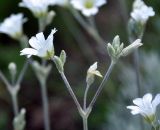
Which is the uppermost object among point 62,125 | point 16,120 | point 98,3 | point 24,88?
point 98,3

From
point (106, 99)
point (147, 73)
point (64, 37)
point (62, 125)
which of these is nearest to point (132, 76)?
point (147, 73)

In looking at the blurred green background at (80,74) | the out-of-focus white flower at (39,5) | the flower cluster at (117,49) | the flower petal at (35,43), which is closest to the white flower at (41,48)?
the flower petal at (35,43)

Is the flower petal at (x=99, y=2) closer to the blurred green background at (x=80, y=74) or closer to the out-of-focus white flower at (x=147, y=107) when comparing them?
the blurred green background at (x=80, y=74)

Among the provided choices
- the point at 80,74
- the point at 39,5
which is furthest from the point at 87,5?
the point at 80,74

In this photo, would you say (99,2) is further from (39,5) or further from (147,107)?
(147,107)

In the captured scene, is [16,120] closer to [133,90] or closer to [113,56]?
[113,56]

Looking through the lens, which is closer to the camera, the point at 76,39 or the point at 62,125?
the point at 62,125

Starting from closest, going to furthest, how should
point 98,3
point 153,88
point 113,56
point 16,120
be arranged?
point 113,56 → point 16,120 → point 98,3 → point 153,88
